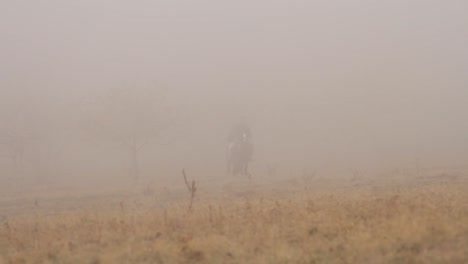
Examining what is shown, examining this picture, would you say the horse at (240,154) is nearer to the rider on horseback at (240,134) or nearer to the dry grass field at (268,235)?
the rider on horseback at (240,134)

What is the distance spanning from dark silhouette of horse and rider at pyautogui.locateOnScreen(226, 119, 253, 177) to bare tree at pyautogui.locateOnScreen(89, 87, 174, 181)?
9931 mm

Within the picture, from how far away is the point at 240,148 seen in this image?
4325 cm

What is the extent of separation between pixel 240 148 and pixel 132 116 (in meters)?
12.2

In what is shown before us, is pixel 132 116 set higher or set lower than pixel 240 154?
higher

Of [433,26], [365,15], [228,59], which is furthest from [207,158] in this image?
[365,15]

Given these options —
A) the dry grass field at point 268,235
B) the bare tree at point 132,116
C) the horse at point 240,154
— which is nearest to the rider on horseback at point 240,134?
the horse at point 240,154

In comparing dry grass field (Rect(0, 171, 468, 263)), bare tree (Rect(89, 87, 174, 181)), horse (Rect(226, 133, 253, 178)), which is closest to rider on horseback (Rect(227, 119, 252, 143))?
horse (Rect(226, 133, 253, 178))

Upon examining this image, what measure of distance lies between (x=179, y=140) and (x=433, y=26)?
285ft

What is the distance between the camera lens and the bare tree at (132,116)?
171 ft

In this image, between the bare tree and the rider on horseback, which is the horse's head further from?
the bare tree

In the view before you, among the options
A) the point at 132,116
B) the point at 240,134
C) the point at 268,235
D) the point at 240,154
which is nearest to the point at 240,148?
the point at 240,154

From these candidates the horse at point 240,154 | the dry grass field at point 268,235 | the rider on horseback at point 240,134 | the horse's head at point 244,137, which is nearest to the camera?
the dry grass field at point 268,235

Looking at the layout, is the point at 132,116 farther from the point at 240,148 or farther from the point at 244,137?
the point at 240,148

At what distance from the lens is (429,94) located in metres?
88.6
